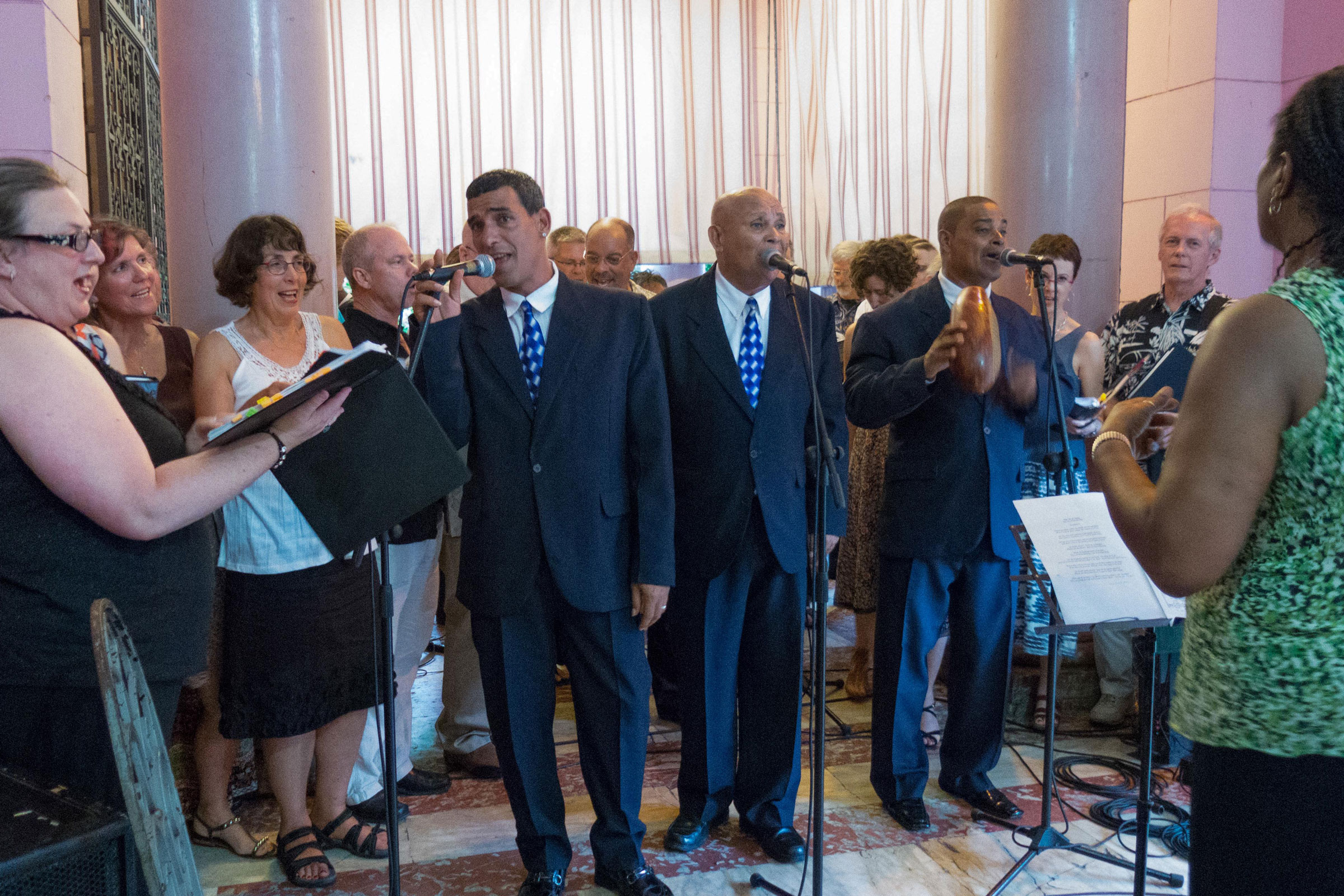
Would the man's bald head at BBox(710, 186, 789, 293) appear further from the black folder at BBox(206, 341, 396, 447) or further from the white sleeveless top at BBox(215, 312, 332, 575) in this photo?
the black folder at BBox(206, 341, 396, 447)

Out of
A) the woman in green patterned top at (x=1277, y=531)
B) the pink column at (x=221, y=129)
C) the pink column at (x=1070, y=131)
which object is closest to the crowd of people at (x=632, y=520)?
the woman in green patterned top at (x=1277, y=531)

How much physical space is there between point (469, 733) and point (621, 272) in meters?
2.08

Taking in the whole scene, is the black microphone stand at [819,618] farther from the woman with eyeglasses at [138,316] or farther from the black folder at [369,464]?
the woman with eyeglasses at [138,316]

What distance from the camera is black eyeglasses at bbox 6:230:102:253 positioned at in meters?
1.73

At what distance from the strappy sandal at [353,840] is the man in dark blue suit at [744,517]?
2.82ft

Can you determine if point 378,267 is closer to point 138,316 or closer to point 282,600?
point 138,316

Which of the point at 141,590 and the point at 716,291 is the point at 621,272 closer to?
the point at 716,291

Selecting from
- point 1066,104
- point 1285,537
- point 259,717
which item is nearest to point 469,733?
point 259,717

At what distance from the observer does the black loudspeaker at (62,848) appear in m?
1.25

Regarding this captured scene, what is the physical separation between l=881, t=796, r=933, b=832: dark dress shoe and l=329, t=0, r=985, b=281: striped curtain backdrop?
177 inches

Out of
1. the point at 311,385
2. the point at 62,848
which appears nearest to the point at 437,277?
the point at 311,385

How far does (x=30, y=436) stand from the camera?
5.34 ft

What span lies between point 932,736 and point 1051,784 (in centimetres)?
102

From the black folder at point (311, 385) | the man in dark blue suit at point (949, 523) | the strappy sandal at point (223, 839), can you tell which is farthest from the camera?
the man in dark blue suit at point (949, 523)
